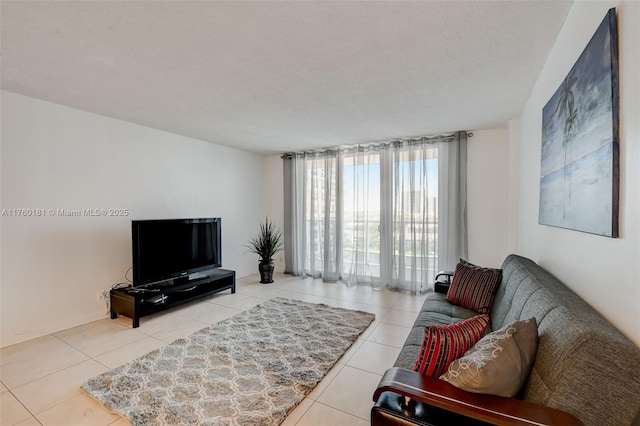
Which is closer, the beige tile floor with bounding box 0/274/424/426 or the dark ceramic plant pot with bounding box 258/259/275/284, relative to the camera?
the beige tile floor with bounding box 0/274/424/426

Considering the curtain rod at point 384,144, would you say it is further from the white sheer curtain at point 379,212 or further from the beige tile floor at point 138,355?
the beige tile floor at point 138,355

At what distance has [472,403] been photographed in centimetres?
109

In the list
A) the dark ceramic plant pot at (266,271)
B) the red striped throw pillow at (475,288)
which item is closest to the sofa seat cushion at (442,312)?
the red striped throw pillow at (475,288)

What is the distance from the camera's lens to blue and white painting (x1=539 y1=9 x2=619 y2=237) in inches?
43.8

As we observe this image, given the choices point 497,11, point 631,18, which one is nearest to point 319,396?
point 631,18

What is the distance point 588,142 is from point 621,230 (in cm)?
48

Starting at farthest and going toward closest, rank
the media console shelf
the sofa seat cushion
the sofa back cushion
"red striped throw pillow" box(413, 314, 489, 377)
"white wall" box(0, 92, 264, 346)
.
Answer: the media console shelf < "white wall" box(0, 92, 264, 346) < the sofa seat cushion < "red striped throw pillow" box(413, 314, 489, 377) < the sofa back cushion

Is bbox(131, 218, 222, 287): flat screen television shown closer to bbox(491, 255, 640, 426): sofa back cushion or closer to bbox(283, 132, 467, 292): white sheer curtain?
bbox(283, 132, 467, 292): white sheer curtain

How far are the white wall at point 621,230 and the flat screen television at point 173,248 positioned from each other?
399cm

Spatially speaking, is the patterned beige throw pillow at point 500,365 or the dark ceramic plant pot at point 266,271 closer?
the patterned beige throw pillow at point 500,365

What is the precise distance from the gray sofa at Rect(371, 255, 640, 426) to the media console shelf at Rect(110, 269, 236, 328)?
3.07m

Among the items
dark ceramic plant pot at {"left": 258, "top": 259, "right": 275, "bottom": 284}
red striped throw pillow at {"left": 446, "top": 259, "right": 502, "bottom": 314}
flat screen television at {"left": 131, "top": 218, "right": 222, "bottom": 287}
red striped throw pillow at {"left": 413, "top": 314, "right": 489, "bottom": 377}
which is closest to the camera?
red striped throw pillow at {"left": 413, "top": 314, "right": 489, "bottom": 377}

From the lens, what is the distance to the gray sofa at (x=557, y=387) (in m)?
0.90

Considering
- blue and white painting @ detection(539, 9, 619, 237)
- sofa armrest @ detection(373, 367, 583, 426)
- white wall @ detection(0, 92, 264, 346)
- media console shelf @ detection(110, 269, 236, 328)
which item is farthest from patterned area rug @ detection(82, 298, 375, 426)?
blue and white painting @ detection(539, 9, 619, 237)
